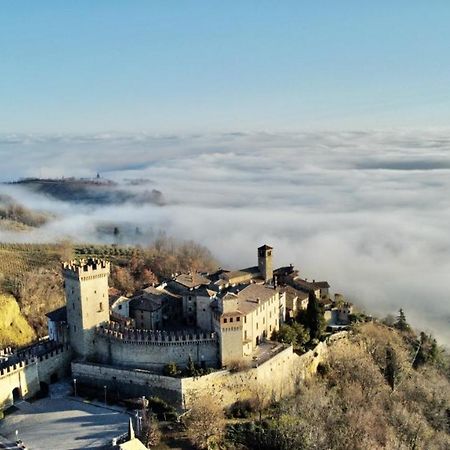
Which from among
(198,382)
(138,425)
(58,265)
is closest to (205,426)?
(138,425)

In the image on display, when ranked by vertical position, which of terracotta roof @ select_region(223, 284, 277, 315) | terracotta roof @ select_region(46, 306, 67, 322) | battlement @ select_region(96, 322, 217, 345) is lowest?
battlement @ select_region(96, 322, 217, 345)

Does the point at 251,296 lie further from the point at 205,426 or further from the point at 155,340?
the point at 205,426

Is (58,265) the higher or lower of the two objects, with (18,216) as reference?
lower

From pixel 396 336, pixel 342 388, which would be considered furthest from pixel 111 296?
pixel 396 336

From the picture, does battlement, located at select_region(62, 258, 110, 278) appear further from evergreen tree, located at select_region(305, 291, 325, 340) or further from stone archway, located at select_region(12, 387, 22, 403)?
evergreen tree, located at select_region(305, 291, 325, 340)

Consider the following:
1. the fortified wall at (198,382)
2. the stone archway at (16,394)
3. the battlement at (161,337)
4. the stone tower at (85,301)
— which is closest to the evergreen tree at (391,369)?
the fortified wall at (198,382)

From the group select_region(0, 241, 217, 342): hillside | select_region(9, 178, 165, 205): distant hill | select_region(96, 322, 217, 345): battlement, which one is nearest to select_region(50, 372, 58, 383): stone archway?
select_region(96, 322, 217, 345): battlement

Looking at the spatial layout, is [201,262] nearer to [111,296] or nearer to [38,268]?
[38,268]
